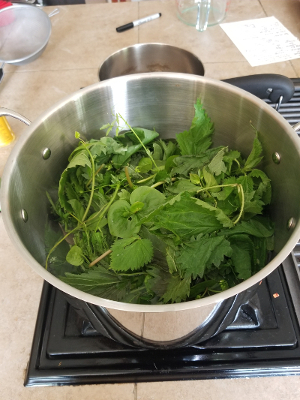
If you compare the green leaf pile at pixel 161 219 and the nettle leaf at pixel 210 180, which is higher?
the nettle leaf at pixel 210 180

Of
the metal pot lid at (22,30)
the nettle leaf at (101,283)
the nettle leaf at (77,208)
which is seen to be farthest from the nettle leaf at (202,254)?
the metal pot lid at (22,30)

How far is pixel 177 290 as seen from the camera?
46cm

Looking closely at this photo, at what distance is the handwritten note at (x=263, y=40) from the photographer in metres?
1.02

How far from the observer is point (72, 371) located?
0.51 meters

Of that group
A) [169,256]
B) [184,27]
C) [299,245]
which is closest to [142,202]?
[169,256]

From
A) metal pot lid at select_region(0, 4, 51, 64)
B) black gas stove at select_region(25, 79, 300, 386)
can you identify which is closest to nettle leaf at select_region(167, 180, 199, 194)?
black gas stove at select_region(25, 79, 300, 386)

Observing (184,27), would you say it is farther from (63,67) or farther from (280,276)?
(280,276)

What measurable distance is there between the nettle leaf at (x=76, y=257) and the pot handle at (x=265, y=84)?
18.7 inches

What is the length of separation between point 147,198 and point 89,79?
0.63 meters

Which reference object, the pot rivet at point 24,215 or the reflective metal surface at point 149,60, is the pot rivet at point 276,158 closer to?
the pot rivet at point 24,215

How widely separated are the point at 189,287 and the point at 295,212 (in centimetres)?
20

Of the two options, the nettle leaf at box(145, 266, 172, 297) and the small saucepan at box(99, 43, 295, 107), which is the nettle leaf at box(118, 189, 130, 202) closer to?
the nettle leaf at box(145, 266, 172, 297)

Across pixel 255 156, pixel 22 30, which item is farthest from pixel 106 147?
pixel 22 30

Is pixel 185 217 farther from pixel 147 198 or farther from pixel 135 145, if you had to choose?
pixel 135 145
